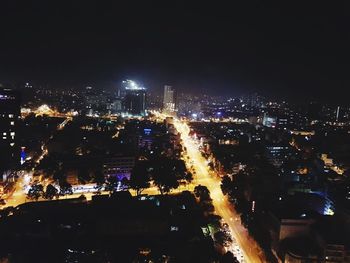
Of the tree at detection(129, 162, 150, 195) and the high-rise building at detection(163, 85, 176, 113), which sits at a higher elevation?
the high-rise building at detection(163, 85, 176, 113)

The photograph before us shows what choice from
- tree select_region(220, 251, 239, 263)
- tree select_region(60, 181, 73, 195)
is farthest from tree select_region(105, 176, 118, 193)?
tree select_region(220, 251, 239, 263)

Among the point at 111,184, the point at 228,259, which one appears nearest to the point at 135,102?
the point at 111,184

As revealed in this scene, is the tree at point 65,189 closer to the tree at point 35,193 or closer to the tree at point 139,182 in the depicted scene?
the tree at point 35,193

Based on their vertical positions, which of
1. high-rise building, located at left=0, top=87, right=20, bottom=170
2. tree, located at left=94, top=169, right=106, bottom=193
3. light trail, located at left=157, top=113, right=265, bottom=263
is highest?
high-rise building, located at left=0, top=87, right=20, bottom=170

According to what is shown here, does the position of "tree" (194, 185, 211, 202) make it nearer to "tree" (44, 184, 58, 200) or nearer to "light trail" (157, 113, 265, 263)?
"light trail" (157, 113, 265, 263)

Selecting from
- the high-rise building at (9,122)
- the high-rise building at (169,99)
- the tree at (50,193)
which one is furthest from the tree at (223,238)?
the high-rise building at (169,99)

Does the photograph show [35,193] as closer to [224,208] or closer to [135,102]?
[224,208]
